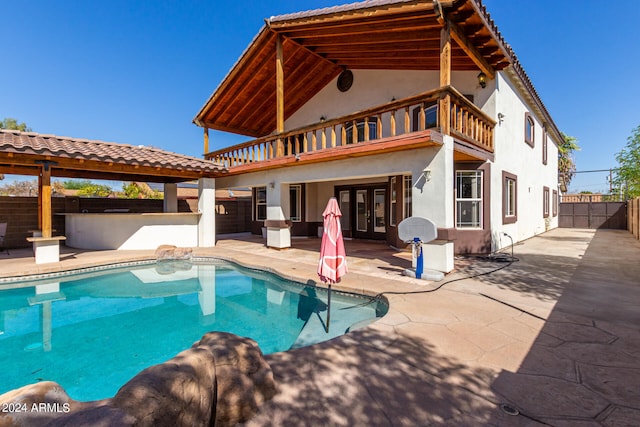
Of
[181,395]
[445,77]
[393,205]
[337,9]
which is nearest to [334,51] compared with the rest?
[337,9]

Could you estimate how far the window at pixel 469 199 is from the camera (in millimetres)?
10023

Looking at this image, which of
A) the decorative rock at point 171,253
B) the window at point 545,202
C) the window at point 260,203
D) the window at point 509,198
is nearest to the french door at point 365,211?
the window at point 509,198

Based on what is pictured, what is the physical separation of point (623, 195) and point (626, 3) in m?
16.9

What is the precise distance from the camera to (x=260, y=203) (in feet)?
58.3

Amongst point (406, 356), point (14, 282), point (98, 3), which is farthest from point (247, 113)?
point (406, 356)

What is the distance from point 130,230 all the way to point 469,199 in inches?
514

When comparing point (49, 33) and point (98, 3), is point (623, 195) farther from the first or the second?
point (49, 33)

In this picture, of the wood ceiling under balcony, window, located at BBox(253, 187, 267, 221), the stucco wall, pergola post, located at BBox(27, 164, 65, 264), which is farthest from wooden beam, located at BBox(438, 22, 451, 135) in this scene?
window, located at BBox(253, 187, 267, 221)

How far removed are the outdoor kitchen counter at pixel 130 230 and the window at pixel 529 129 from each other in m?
14.9

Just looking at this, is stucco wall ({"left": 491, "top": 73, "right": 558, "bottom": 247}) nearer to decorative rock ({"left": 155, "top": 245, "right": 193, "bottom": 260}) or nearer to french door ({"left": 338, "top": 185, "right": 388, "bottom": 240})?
french door ({"left": 338, "top": 185, "right": 388, "bottom": 240})

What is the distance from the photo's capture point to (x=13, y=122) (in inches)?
1350

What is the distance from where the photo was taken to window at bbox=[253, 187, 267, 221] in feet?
57.8

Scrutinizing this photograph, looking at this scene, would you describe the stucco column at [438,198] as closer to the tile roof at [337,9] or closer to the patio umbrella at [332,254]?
the patio umbrella at [332,254]

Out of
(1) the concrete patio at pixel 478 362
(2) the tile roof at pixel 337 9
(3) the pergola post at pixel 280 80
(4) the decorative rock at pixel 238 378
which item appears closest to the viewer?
(4) the decorative rock at pixel 238 378
